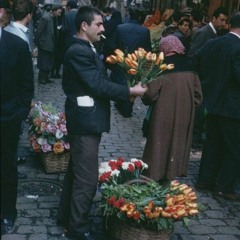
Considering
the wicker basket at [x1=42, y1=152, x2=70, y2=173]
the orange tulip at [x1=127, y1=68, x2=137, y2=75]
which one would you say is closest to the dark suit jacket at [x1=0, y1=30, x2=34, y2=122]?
the orange tulip at [x1=127, y1=68, x2=137, y2=75]

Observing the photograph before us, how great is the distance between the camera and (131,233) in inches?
178

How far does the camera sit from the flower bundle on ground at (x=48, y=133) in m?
6.64

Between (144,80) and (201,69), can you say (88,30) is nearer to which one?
(144,80)

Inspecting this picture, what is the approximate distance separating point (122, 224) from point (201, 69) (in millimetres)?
2805

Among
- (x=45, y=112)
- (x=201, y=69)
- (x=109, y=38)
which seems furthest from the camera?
(x=109, y=38)

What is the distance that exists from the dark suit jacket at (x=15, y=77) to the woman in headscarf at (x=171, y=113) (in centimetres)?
133

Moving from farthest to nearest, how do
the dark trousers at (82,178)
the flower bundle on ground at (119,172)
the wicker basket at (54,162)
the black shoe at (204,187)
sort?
the wicker basket at (54,162), the black shoe at (204,187), the flower bundle on ground at (119,172), the dark trousers at (82,178)

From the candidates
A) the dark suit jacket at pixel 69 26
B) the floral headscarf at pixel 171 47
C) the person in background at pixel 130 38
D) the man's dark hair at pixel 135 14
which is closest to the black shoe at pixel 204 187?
the floral headscarf at pixel 171 47

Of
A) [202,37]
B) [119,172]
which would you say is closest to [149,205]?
[119,172]

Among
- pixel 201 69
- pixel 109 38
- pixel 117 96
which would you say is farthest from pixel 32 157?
pixel 109 38

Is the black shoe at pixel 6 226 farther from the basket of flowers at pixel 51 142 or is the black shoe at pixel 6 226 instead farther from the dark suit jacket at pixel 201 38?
the dark suit jacket at pixel 201 38

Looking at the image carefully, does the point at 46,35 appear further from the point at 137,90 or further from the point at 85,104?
the point at 85,104

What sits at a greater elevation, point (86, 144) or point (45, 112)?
point (86, 144)

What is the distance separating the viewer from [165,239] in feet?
15.0
